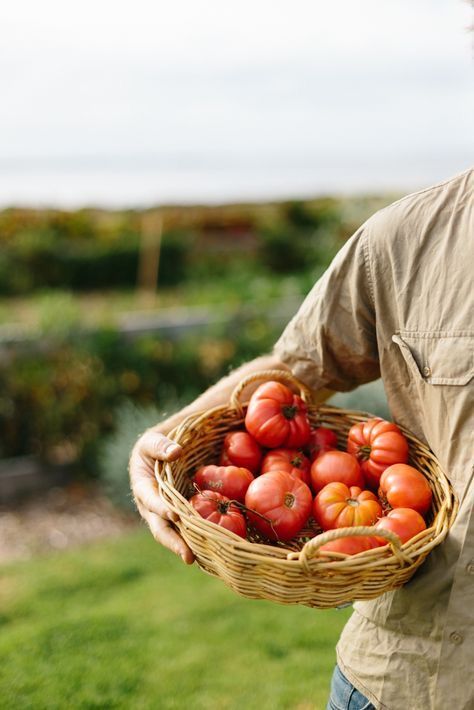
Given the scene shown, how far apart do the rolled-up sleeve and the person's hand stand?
39cm

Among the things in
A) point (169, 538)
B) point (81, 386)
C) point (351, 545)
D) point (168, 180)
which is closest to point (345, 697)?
point (351, 545)

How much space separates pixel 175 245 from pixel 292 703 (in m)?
9.76

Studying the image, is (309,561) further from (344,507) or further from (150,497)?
(150,497)

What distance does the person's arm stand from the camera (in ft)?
4.80

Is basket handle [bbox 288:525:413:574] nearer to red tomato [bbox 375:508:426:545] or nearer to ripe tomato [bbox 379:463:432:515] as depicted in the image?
red tomato [bbox 375:508:426:545]

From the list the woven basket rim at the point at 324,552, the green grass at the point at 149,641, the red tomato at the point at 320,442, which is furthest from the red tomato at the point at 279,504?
the green grass at the point at 149,641

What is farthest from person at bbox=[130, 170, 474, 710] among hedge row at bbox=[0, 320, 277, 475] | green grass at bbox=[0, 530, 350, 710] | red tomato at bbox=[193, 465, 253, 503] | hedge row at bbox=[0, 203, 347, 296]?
hedge row at bbox=[0, 203, 347, 296]

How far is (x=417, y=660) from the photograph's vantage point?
1414 mm

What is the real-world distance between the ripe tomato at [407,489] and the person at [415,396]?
74 millimetres

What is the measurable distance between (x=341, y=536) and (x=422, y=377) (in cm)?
39

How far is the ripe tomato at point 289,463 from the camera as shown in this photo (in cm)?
171

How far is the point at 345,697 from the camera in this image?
152 cm

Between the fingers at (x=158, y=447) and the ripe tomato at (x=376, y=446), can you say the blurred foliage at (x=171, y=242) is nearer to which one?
the ripe tomato at (x=376, y=446)

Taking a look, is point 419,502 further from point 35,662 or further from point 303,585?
point 35,662
